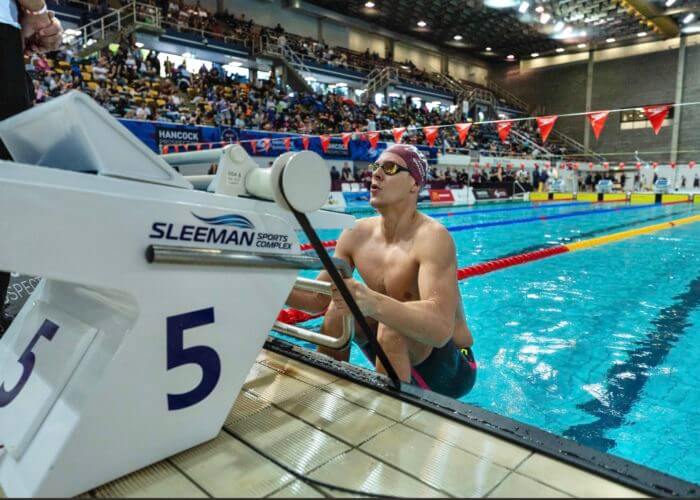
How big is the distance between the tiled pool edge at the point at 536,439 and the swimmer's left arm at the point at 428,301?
235mm

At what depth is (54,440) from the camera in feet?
3.42

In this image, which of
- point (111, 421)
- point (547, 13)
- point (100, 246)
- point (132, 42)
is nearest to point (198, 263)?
point (100, 246)

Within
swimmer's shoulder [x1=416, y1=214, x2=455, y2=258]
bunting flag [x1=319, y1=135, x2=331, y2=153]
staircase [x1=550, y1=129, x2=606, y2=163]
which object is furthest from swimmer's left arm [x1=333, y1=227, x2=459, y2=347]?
staircase [x1=550, y1=129, x2=606, y2=163]

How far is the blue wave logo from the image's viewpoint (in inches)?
46.9

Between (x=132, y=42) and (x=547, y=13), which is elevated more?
(x=547, y=13)

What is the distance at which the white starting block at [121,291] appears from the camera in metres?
0.97

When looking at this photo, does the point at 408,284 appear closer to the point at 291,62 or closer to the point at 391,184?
the point at 391,184

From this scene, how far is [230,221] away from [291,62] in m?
24.7

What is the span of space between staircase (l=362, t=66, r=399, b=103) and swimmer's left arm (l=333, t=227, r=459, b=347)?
26.3m

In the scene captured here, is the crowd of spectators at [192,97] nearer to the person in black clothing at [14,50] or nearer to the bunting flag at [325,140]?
the bunting flag at [325,140]

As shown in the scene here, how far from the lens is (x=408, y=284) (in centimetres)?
208

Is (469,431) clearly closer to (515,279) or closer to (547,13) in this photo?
(515,279)

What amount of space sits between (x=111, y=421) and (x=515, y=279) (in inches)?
224

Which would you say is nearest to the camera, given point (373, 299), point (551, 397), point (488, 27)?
point (373, 299)
